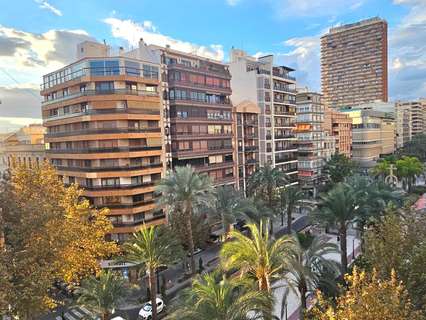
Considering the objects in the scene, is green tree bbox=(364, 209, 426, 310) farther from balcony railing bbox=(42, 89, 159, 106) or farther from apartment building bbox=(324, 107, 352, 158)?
apartment building bbox=(324, 107, 352, 158)

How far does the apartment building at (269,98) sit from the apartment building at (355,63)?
11150 centimetres

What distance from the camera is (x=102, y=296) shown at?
21.8 metres

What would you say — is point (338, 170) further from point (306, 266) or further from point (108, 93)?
point (306, 266)

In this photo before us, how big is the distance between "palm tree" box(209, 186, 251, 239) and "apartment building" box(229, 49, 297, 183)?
27422 mm

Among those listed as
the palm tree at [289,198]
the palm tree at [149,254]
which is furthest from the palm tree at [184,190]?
the palm tree at [289,198]

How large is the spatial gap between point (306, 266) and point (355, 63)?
172407mm

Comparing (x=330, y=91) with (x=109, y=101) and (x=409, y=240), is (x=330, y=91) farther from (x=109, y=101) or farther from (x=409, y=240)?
(x=409, y=240)

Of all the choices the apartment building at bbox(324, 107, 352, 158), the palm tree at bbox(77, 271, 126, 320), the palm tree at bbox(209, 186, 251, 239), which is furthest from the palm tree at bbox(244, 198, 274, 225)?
the apartment building at bbox(324, 107, 352, 158)

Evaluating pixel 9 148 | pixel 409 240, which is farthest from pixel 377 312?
pixel 9 148

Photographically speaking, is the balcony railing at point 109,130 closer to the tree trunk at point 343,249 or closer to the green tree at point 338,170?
the tree trunk at point 343,249

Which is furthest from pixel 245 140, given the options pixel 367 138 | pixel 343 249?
pixel 367 138

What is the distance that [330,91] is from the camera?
180750 millimetres

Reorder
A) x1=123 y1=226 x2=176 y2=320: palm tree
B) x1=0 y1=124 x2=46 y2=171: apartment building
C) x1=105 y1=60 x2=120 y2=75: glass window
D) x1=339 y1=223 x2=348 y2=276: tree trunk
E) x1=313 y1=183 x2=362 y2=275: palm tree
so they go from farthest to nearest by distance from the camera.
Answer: x1=0 y1=124 x2=46 y2=171: apartment building < x1=105 y1=60 x2=120 y2=75: glass window < x1=313 y1=183 x2=362 y2=275: palm tree < x1=339 y1=223 x2=348 y2=276: tree trunk < x1=123 y1=226 x2=176 y2=320: palm tree

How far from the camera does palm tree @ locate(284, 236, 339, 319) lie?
64.2 ft
